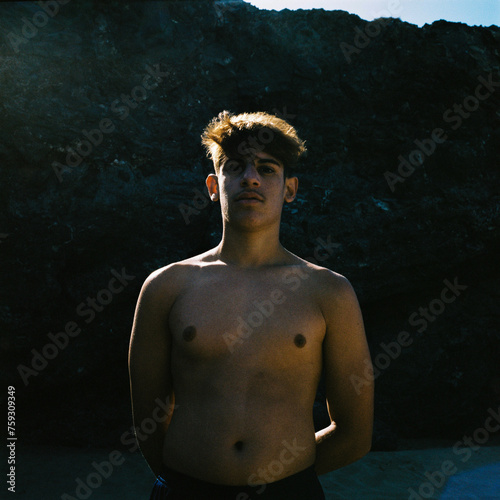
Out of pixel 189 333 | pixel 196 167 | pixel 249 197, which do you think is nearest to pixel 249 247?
pixel 249 197

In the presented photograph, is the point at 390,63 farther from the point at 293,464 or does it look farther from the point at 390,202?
the point at 293,464

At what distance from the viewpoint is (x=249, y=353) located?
188 cm

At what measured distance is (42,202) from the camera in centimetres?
387

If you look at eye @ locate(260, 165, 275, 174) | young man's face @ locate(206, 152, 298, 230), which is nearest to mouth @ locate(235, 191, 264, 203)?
young man's face @ locate(206, 152, 298, 230)

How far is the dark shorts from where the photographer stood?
1758 mm

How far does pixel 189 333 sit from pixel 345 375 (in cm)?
58

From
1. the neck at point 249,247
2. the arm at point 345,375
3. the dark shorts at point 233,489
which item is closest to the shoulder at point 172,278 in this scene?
the neck at point 249,247

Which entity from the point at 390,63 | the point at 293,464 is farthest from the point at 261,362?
the point at 390,63

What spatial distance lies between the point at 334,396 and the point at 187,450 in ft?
1.90

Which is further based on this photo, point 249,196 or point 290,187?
point 290,187

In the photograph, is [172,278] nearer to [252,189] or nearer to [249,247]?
[249,247]

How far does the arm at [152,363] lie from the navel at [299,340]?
466 mm

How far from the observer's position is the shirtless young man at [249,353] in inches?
71.1

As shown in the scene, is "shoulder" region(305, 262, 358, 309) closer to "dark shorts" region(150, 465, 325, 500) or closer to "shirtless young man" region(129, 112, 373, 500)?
"shirtless young man" region(129, 112, 373, 500)
